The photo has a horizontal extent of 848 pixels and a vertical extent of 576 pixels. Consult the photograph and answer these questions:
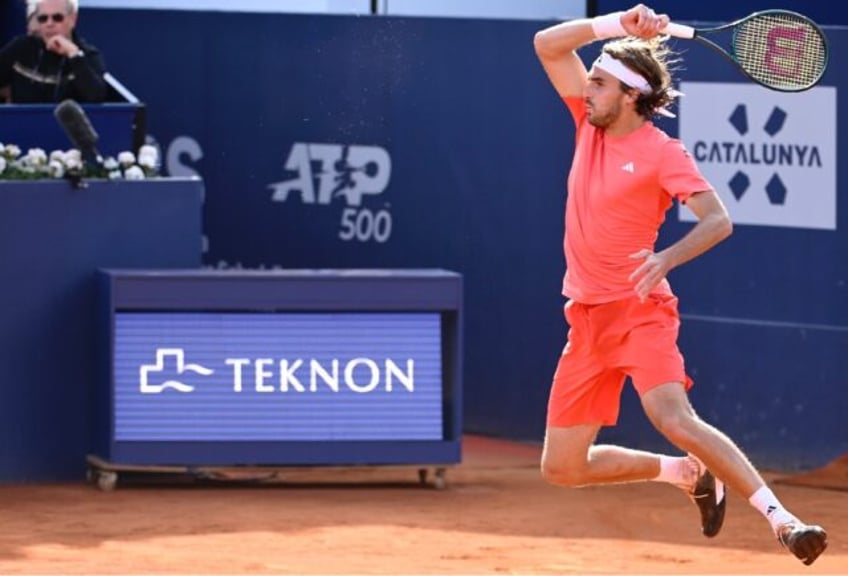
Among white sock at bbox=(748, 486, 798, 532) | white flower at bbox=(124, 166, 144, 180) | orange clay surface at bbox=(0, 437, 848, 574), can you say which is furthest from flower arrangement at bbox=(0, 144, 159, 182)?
white sock at bbox=(748, 486, 798, 532)

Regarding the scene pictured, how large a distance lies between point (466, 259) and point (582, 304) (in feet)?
15.2

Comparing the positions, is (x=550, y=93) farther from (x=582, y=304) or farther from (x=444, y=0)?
(x=582, y=304)

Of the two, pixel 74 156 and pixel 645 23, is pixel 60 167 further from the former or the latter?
pixel 645 23

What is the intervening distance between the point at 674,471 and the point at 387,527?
1776mm

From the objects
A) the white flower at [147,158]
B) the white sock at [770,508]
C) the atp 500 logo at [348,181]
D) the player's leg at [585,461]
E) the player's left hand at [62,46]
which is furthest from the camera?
the atp 500 logo at [348,181]

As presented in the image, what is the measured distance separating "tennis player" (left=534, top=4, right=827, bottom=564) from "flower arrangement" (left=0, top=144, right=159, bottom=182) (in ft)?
11.1

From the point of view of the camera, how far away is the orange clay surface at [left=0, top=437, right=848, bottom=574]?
801 centimetres

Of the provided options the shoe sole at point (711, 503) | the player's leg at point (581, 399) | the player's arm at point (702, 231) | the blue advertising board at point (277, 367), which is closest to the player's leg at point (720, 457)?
the player's leg at point (581, 399)

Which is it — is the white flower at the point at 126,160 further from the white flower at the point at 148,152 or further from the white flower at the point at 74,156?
the white flower at the point at 74,156

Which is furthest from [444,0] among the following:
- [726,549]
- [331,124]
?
[726,549]

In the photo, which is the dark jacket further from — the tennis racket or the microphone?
the tennis racket

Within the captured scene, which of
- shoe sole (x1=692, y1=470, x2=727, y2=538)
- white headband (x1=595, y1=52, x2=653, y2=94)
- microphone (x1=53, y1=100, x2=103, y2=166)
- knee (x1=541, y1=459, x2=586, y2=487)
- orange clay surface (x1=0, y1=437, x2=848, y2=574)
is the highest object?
white headband (x1=595, y1=52, x2=653, y2=94)

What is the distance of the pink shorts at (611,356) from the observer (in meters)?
6.83

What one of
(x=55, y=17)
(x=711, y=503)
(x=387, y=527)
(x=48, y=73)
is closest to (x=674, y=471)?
(x=711, y=503)
